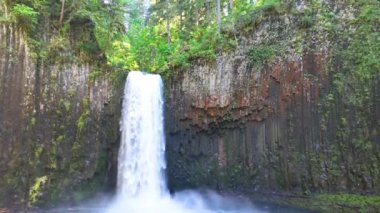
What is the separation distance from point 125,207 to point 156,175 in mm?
2416

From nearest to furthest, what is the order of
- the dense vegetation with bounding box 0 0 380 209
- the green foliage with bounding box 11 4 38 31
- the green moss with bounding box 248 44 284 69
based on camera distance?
the dense vegetation with bounding box 0 0 380 209 → the green foliage with bounding box 11 4 38 31 → the green moss with bounding box 248 44 284 69

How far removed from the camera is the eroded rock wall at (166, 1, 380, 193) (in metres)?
11.7

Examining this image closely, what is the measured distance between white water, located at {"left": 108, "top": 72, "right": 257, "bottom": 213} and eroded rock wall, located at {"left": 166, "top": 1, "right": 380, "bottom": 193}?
0.63 metres

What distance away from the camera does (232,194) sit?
45.9ft

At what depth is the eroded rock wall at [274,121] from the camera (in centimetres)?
1166

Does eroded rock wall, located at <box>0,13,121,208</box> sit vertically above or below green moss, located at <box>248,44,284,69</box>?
below

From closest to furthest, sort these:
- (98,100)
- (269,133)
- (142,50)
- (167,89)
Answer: (269,133) → (98,100) → (167,89) → (142,50)

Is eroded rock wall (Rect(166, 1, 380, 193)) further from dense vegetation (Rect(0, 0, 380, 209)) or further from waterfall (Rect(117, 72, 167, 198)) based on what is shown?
waterfall (Rect(117, 72, 167, 198))

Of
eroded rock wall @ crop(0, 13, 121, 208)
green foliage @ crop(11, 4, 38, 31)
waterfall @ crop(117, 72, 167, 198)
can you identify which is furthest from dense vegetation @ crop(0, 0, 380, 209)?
waterfall @ crop(117, 72, 167, 198)

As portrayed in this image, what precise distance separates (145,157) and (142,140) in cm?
72

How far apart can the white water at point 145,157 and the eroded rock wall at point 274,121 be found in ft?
2.06

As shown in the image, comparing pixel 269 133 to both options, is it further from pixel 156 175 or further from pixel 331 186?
pixel 156 175

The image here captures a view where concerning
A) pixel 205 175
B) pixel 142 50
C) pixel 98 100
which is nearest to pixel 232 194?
pixel 205 175

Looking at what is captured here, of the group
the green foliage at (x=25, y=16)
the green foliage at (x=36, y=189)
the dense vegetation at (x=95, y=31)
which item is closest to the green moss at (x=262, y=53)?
the dense vegetation at (x=95, y=31)
